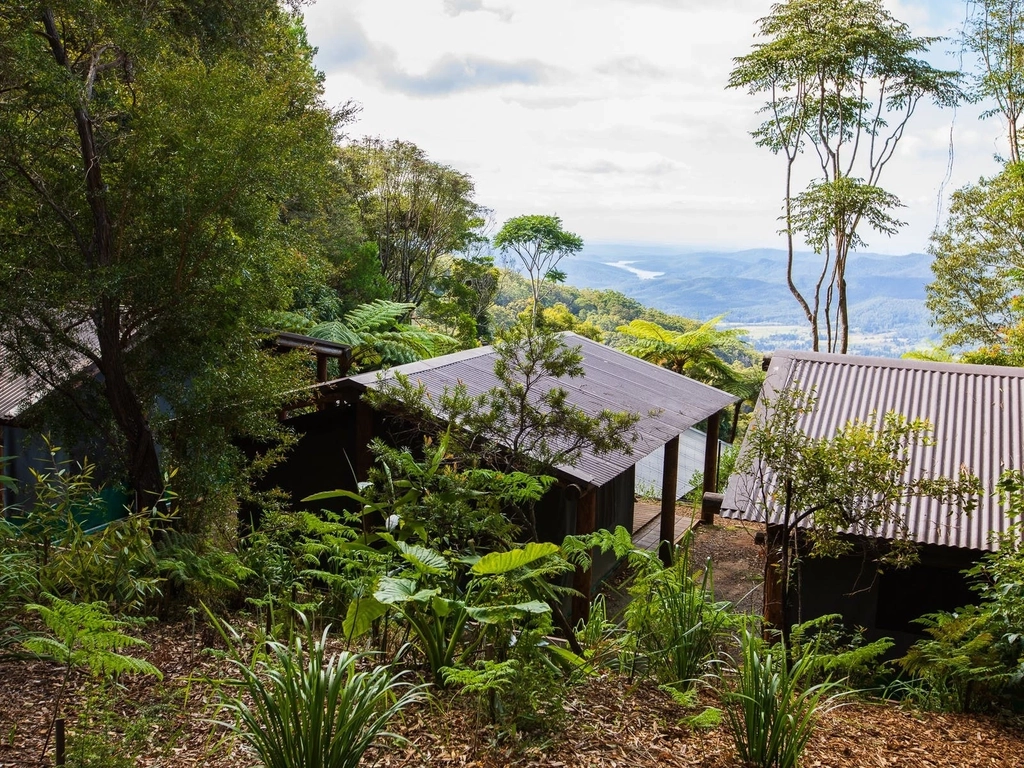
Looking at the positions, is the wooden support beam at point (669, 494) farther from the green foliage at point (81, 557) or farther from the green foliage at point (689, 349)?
the green foliage at point (81, 557)

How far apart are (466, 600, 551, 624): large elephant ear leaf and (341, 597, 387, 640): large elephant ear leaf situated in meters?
0.46

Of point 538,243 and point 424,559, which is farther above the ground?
point 538,243

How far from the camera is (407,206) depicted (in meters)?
29.6

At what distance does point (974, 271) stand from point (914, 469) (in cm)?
1683

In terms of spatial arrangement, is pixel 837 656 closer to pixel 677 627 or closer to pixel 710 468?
pixel 677 627

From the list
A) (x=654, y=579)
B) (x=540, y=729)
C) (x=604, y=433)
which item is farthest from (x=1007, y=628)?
(x=540, y=729)

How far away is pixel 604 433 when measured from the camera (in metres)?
5.78

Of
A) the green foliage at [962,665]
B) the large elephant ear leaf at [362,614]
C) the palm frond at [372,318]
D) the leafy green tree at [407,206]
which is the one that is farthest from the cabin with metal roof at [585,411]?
the leafy green tree at [407,206]

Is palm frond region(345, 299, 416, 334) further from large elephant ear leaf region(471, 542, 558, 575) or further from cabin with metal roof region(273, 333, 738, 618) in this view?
large elephant ear leaf region(471, 542, 558, 575)

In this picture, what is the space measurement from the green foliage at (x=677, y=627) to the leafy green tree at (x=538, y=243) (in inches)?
1456

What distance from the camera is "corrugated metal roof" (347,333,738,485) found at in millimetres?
8750

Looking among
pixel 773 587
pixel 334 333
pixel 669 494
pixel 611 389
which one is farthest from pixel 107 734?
pixel 334 333

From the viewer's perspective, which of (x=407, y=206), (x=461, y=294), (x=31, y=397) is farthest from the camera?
(x=461, y=294)

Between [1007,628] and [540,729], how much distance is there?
349 centimetres
